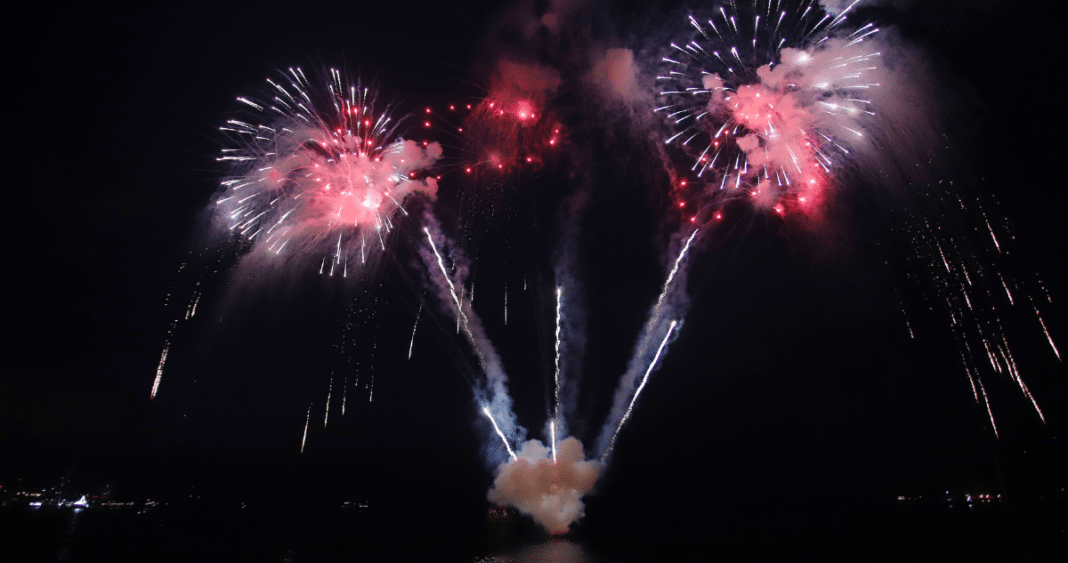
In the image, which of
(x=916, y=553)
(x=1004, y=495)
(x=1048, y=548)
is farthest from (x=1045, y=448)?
(x=916, y=553)

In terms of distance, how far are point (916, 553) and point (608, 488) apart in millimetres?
65767

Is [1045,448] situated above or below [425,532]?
above

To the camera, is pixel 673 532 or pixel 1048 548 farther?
pixel 673 532

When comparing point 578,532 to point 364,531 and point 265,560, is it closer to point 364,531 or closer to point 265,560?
point 364,531

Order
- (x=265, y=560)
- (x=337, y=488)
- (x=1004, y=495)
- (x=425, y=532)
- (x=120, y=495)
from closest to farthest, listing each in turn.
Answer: (x=265, y=560) → (x=425, y=532) → (x=1004, y=495) → (x=120, y=495) → (x=337, y=488)

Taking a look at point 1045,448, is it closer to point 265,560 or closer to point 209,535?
point 265,560

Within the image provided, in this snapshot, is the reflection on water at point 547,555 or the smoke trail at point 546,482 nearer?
the reflection on water at point 547,555

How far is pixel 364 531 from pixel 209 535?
13199 mm

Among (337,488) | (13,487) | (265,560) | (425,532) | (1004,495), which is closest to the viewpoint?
(265,560)

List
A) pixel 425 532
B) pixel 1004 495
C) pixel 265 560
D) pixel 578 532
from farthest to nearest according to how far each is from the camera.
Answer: pixel 1004 495 → pixel 425 532 → pixel 578 532 → pixel 265 560

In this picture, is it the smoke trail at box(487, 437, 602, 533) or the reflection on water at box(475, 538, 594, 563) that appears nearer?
the reflection on water at box(475, 538, 594, 563)

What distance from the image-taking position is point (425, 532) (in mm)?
41125

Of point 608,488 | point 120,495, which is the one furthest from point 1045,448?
point 120,495

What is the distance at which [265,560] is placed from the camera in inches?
1008
